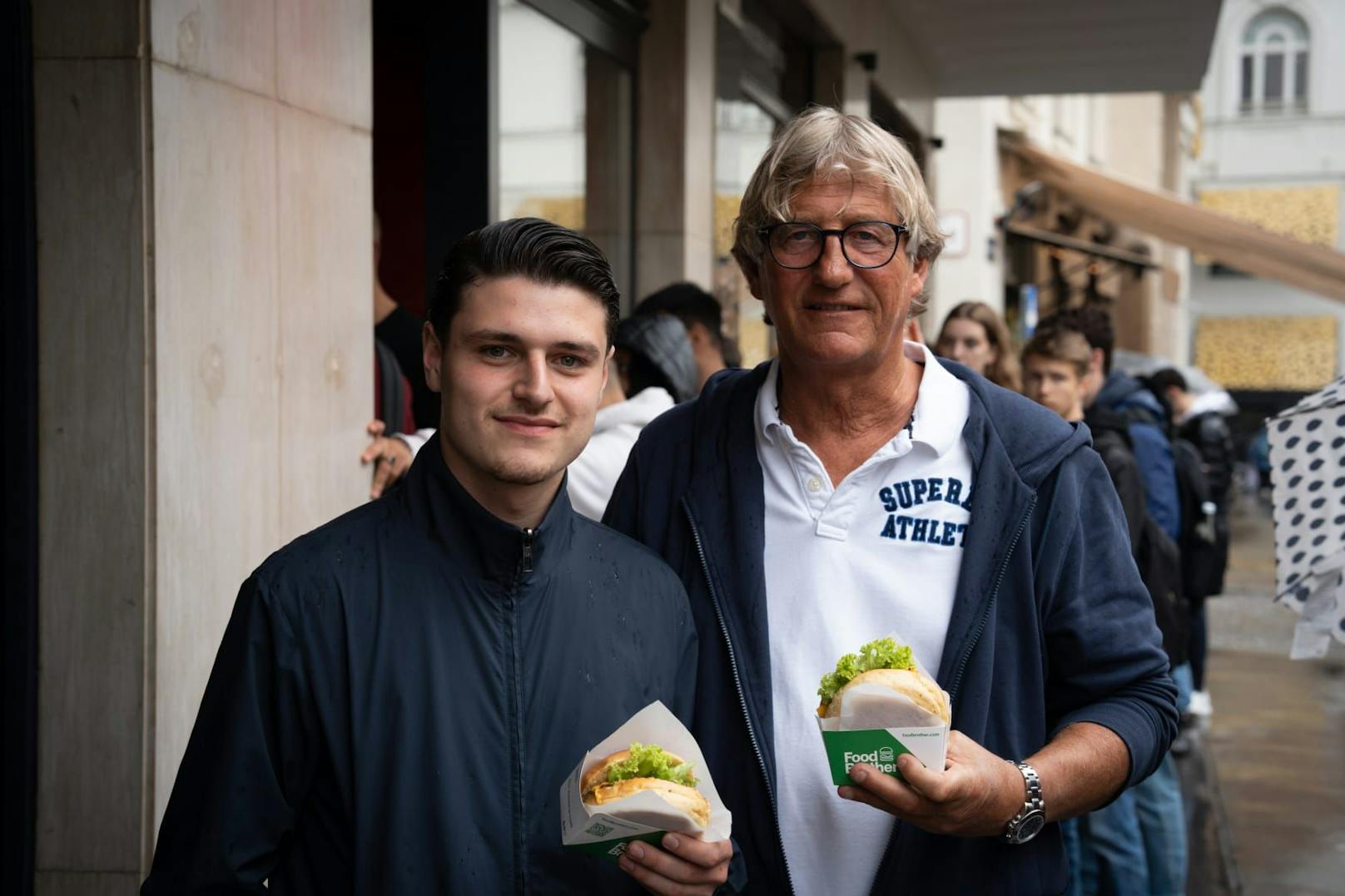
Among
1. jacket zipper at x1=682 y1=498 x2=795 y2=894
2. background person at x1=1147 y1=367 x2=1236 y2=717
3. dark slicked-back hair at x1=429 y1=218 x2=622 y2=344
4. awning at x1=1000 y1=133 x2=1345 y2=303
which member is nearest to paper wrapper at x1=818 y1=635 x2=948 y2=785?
jacket zipper at x1=682 y1=498 x2=795 y2=894

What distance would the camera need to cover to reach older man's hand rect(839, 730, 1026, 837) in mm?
2141

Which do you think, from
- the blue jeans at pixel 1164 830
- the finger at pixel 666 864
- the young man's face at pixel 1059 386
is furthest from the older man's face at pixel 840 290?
the blue jeans at pixel 1164 830

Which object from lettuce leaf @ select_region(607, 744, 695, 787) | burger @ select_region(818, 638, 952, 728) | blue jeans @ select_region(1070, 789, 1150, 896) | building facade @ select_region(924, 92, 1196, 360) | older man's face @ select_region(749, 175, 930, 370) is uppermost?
building facade @ select_region(924, 92, 1196, 360)

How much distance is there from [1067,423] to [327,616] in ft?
4.53

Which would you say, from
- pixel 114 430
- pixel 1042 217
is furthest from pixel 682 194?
pixel 1042 217

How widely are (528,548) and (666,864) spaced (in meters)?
0.53

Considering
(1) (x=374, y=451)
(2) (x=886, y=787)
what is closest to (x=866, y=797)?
(2) (x=886, y=787)

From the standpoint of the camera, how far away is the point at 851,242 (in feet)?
8.35

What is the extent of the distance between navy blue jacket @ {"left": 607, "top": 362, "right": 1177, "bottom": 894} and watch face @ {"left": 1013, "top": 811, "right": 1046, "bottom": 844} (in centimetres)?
10

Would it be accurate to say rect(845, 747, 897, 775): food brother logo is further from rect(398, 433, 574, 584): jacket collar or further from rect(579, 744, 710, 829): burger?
rect(398, 433, 574, 584): jacket collar

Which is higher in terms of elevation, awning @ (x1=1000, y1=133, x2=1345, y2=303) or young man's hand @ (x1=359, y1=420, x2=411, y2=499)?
awning @ (x1=1000, y1=133, x2=1345, y2=303)

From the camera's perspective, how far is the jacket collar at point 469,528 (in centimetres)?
224

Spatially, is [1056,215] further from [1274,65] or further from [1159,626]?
Answer: [1274,65]

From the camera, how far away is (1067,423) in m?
2.66
